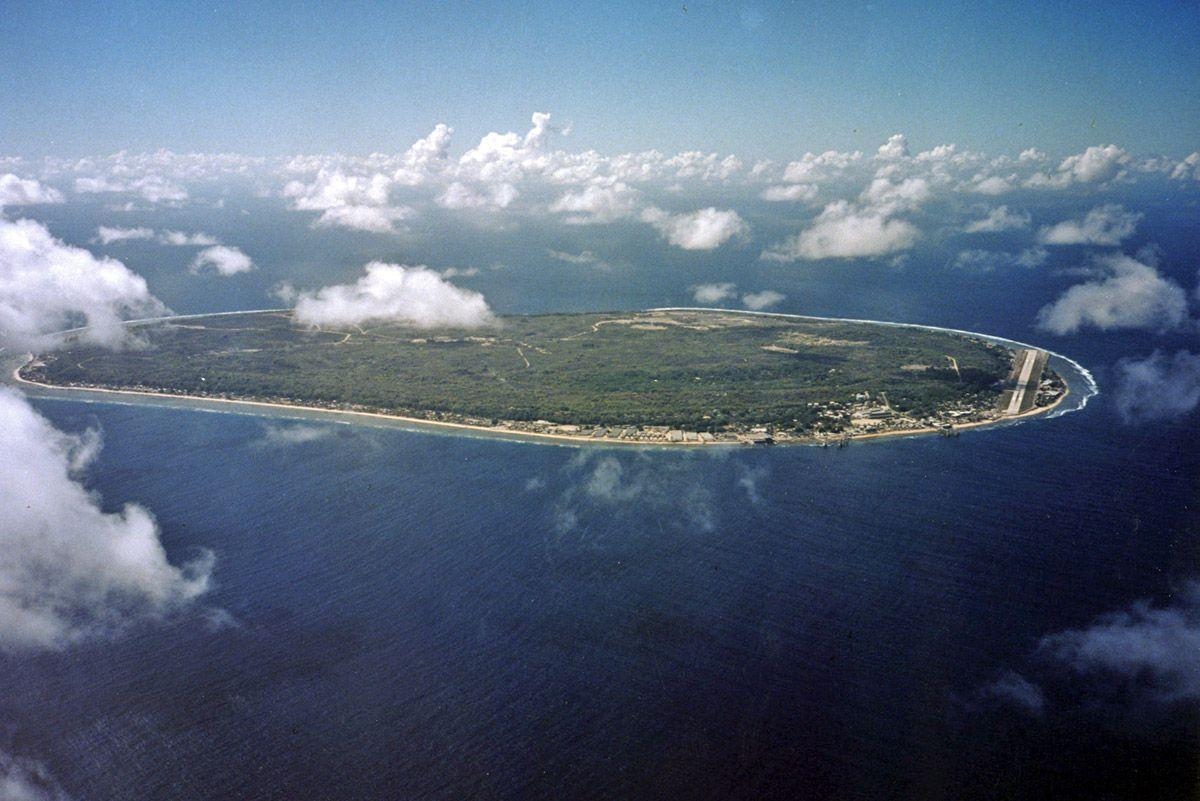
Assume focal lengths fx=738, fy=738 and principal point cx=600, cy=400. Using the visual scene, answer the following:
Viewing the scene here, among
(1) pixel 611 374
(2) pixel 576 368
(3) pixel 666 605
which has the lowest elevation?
(3) pixel 666 605

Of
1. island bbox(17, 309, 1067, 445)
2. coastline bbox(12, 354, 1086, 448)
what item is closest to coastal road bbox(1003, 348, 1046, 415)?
island bbox(17, 309, 1067, 445)

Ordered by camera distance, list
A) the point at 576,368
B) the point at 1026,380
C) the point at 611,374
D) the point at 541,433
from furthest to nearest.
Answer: the point at 576,368, the point at 611,374, the point at 1026,380, the point at 541,433

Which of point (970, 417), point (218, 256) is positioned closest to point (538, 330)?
point (970, 417)

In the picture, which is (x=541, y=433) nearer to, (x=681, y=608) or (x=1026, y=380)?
(x=681, y=608)

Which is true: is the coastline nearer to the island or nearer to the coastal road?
the island

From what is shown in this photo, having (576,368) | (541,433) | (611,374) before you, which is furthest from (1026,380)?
(541,433)

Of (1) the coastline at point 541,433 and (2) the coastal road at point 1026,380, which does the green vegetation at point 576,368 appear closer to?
(1) the coastline at point 541,433
